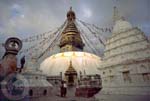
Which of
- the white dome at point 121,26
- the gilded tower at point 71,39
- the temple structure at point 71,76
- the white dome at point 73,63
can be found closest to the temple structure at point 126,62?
the white dome at point 121,26

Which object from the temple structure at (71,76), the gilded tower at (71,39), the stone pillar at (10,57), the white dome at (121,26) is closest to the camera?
the stone pillar at (10,57)

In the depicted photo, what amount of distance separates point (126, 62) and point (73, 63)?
20.2ft

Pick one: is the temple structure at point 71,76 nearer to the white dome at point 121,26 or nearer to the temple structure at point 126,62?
the temple structure at point 126,62

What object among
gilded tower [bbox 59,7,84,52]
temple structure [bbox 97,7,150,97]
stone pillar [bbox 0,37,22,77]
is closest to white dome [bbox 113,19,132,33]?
temple structure [bbox 97,7,150,97]

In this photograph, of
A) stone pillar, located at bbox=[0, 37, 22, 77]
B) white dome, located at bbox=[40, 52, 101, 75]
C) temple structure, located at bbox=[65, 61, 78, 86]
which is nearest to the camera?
stone pillar, located at bbox=[0, 37, 22, 77]

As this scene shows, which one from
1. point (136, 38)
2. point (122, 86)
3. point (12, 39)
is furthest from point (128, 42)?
point (12, 39)

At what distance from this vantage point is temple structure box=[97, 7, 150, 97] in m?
4.64

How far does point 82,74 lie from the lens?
10.2 metres

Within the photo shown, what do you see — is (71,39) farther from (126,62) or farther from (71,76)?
(126,62)

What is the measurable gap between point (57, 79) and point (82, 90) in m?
3.07

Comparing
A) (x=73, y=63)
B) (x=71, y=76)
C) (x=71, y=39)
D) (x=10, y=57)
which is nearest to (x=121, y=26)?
(x=10, y=57)

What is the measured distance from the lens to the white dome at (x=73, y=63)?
35.1ft

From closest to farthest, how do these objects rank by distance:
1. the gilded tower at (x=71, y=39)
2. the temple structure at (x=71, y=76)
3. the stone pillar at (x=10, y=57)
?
the stone pillar at (x=10, y=57), the temple structure at (x=71, y=76), the gilded tower at (x=71, y=39)

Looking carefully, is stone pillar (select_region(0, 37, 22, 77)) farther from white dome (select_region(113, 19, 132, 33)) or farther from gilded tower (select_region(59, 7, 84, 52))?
gilded tower (select_region(59, 7, 84, 52))
